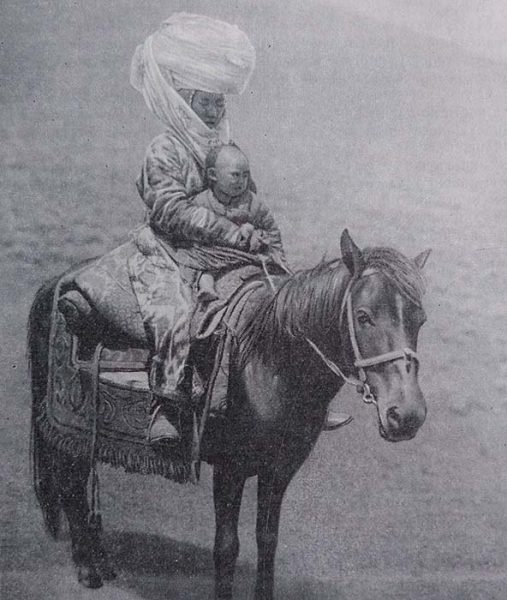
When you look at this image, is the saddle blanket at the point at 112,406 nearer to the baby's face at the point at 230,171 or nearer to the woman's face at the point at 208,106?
the baby's face at the point at 230,171

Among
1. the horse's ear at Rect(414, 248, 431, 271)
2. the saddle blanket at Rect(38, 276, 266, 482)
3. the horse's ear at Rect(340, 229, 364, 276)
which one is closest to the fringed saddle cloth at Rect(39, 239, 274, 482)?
the saddle blanket at Rect(38, 276, 266, 482)

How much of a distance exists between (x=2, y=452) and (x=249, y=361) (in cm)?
124

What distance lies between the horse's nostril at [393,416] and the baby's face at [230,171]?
1.25 meters

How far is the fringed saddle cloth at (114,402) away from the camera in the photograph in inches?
150

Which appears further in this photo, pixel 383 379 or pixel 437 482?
pixel 437 482

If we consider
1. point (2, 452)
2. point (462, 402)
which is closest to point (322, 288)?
point (462, 402)

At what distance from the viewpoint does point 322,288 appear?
368 centimetres

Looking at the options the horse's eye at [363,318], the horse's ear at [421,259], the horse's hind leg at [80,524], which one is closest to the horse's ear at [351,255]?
the horse's eye at [363,318]

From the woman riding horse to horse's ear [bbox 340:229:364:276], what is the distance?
0.54 metres

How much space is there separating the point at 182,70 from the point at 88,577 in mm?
2395

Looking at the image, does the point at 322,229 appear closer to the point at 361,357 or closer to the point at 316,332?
the point at 316,332

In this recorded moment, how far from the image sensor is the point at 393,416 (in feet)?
11.9

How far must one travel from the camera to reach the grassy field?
4.00 metres

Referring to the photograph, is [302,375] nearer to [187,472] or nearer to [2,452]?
[187,472]
